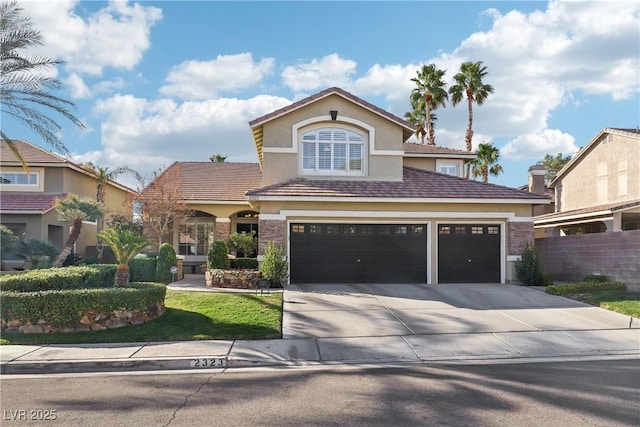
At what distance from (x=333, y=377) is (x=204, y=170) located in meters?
21.1

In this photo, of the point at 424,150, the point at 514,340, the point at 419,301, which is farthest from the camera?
the point at 424,150

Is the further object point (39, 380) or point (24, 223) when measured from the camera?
point (24, 223)

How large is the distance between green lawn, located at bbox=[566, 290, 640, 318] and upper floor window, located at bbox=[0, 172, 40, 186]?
2413 centimetres

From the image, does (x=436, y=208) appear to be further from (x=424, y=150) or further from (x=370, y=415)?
(x=370, y=415)

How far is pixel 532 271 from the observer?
705 inches

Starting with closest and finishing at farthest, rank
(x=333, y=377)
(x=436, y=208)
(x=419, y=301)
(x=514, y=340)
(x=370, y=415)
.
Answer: (x=370, y=415), (x=333, y=377), (x=514, y=340), (x=419, y=301), (x=436, y=208)

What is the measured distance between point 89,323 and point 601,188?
2659 cm

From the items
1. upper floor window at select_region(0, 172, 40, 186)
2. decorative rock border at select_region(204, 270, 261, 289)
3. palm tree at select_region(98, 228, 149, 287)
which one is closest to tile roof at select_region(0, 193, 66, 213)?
upper floor window at select_region(0, 172, 40, 186)

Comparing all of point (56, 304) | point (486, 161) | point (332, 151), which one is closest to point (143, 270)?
point (56, 304)

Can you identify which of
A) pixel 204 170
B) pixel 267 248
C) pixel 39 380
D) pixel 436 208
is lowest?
pixel 39 380

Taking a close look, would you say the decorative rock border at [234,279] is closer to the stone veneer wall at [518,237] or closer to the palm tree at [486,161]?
the stone veneer wall at [518,237]

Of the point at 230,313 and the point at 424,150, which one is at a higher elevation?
the point at 424,150

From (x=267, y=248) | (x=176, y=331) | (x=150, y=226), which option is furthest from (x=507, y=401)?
(x=150, y=226)

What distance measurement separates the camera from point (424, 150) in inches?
1052
